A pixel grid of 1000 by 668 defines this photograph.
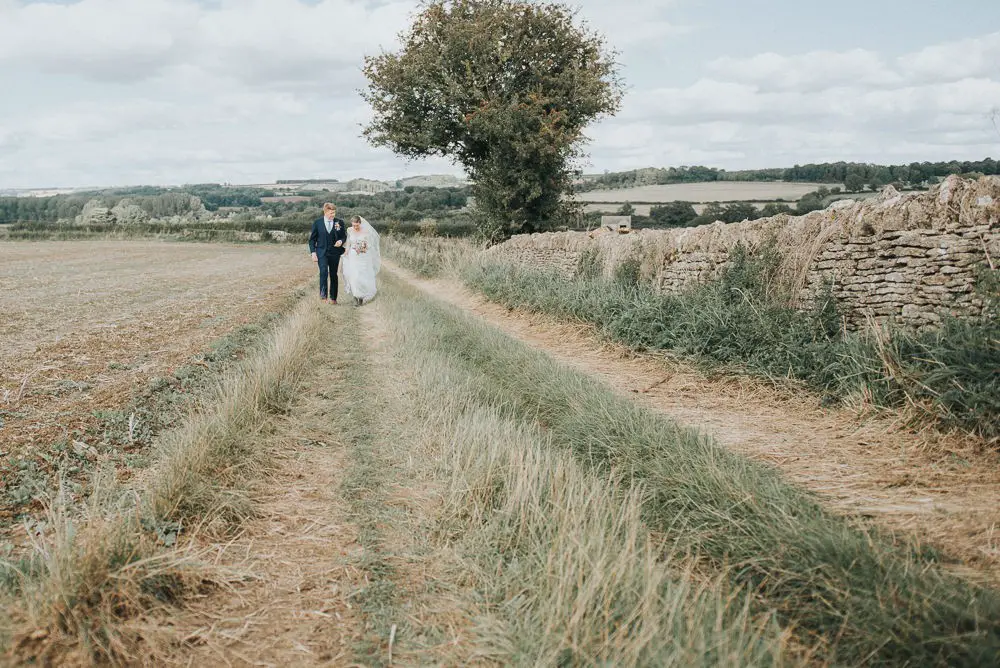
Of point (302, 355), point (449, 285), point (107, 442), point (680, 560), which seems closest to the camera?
point (680, 560)

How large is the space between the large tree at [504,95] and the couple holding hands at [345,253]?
9.87m

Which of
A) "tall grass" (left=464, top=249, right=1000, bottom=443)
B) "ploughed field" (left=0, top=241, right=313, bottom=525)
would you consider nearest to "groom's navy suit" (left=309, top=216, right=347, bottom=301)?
"ploughed field" (left=0, top=241, right=313, bottom=525)

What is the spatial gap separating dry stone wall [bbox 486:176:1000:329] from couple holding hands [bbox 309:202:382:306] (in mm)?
8362

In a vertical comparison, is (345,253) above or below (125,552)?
above

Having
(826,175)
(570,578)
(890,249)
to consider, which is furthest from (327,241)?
(826,175)

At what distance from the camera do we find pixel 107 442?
4.68 m

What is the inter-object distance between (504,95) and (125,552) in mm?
23767

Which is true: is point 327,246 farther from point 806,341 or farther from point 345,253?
point 806,341

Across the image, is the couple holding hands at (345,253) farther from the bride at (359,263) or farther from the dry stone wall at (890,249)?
the dry stone wall at (890,249)

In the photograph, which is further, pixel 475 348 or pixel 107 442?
pixel 475 348

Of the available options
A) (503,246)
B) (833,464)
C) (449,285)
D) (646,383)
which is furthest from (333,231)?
(833,464)

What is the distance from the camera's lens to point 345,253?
48.0 feet

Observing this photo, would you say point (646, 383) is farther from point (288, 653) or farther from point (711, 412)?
point (288, 653)

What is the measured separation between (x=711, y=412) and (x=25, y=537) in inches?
203
